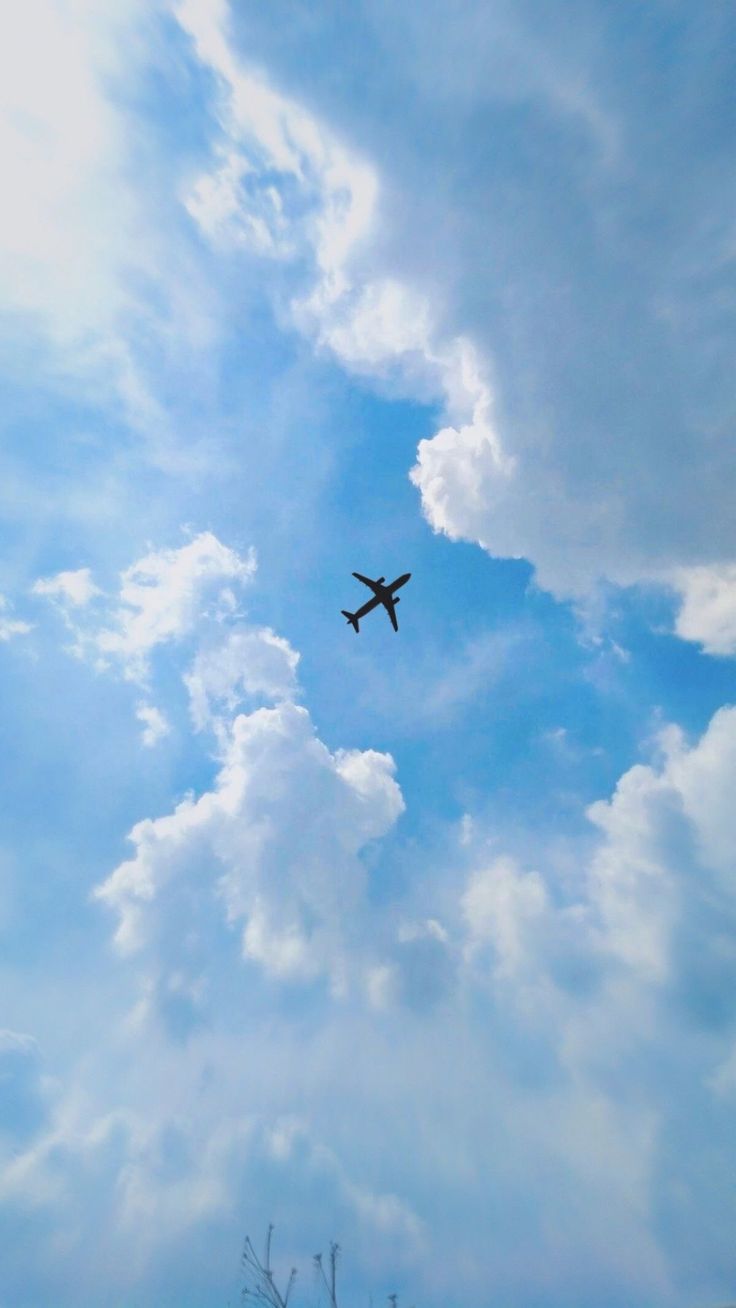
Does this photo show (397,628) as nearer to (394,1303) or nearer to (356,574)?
(356,574)

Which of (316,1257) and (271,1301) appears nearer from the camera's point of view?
(271,1301)

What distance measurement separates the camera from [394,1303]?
163250mm

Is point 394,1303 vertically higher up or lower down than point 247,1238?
lower down

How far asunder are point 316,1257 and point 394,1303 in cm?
2383

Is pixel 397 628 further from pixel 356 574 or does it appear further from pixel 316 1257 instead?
pixel 316 1257

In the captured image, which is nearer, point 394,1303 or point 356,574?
point 356,574

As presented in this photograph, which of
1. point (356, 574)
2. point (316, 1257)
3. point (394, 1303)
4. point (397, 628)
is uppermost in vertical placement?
point (356, 574)

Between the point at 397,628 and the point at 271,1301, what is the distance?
14904 centimetres

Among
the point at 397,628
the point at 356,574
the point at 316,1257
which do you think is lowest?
the point at 316,1257

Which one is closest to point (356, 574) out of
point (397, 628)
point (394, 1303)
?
point (397, 628)

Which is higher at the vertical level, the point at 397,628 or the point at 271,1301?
the point at 397,628

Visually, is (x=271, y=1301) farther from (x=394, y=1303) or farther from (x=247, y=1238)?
(x=394, y=1303)

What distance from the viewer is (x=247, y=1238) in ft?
513

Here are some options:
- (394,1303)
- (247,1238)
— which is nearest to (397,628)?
(247,1238)
